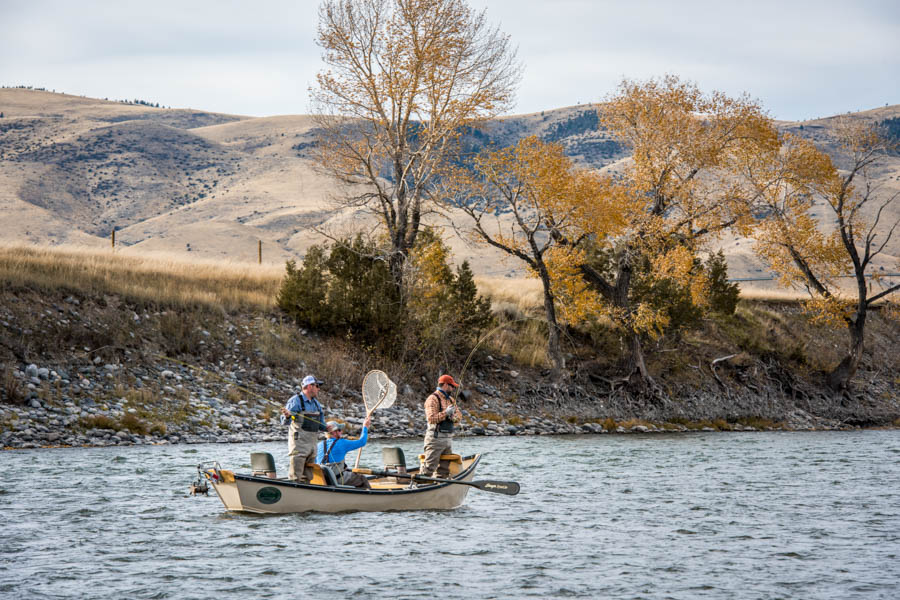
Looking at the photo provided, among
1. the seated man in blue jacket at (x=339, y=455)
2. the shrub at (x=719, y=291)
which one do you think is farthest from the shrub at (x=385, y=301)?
the seated man in blue jacket at (x=339, y=455)

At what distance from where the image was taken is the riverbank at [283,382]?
2681 centimetres

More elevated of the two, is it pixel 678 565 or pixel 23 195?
pixel 23 195

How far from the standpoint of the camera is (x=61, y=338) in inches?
1148

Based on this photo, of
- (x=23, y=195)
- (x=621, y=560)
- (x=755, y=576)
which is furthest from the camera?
(x=23, y=195)

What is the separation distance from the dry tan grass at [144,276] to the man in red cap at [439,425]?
63.8 ft

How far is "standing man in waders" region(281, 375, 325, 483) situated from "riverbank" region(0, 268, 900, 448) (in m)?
7.53

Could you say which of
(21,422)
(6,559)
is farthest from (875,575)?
(21,422)

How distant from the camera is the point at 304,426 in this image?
15930 millimetres

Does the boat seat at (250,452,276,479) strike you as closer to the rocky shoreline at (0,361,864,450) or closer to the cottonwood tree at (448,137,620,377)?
the rocky shoreline at (0,361,864,450)

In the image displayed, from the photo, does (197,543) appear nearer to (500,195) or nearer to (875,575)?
(875,575)

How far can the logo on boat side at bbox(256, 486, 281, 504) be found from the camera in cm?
1560

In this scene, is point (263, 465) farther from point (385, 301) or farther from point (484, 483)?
point (385, 301)

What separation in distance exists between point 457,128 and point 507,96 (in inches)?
93.3

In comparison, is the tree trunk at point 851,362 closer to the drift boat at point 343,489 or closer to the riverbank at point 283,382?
the riverbank at point 283,382
